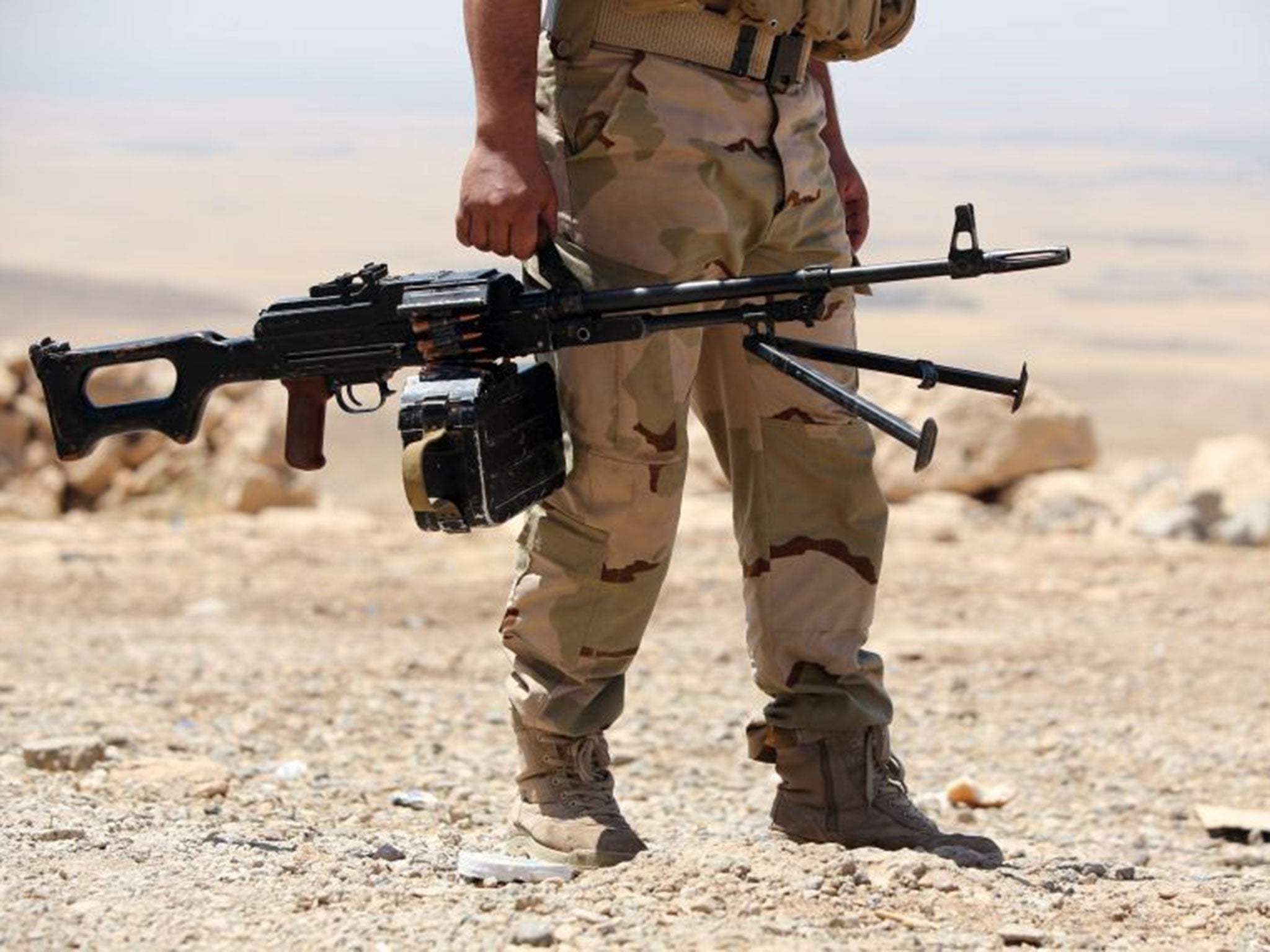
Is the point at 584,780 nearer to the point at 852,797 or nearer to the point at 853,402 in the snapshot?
the point at 852,797

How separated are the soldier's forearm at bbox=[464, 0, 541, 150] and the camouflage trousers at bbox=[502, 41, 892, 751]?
14 cm

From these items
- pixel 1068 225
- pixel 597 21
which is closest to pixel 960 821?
pixel 597 21

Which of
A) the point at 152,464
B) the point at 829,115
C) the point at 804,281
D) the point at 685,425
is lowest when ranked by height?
the point at 152,464

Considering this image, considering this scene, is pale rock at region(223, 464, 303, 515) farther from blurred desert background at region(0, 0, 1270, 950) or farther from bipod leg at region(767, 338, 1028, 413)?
bipod leg at region(767, 338, 1028, 413)

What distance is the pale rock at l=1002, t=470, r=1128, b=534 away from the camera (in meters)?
9.36

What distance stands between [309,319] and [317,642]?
354 centimetres

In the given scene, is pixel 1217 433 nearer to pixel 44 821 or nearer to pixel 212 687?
pixel 212 687

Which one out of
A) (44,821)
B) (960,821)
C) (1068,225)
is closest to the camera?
(44,821)

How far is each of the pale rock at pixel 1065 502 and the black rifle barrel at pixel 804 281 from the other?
625 cm

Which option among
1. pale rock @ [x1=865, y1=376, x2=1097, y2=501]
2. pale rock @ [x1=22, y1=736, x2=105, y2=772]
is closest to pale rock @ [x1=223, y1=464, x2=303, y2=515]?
pale rock @ [x1=865, y1=376, x2=1097, y2=501]

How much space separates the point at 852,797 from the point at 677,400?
0.77m

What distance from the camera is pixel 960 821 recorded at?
15.6ft

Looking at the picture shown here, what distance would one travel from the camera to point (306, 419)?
3.59 metres

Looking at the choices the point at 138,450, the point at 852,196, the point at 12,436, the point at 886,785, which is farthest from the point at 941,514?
the point at 886,785
